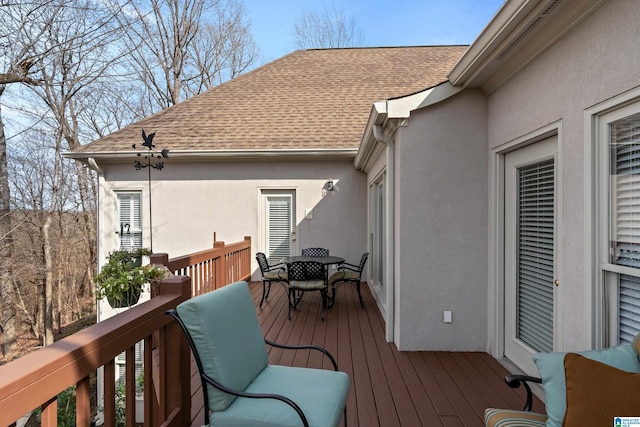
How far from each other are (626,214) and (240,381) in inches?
89.5

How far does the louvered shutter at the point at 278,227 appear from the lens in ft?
23.2

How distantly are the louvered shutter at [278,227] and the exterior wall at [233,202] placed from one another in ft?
0.76

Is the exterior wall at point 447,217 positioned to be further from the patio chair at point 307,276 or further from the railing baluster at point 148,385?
the railing baluster at point 148,385

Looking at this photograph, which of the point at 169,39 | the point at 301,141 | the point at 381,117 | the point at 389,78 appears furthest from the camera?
the point at 169,39

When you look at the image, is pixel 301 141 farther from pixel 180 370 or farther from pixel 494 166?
pixel 180 370

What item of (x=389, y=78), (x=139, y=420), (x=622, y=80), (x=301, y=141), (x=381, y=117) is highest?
(x=389, y=78)

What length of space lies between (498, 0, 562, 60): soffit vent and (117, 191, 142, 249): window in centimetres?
695

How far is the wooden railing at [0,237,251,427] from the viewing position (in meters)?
1.05

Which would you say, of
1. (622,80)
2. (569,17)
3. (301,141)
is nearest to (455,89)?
(569,17)

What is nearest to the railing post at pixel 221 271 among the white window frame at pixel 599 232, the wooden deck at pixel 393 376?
the wooden deck at pixel 393 376

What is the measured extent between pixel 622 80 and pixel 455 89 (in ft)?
5.47

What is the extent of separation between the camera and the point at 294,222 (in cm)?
701

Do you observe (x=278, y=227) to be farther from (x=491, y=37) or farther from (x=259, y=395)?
(x=259, y=395)

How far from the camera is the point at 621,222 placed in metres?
1.85
